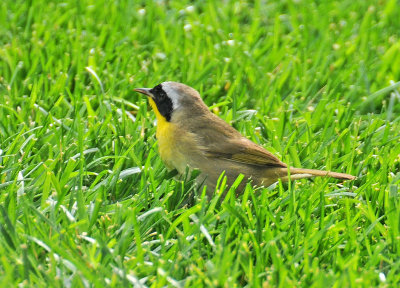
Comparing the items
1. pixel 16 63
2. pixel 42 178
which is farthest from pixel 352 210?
pixel 16 63

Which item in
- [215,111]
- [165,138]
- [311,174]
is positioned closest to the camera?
→ [311,174]

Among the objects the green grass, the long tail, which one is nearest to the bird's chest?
the green grass

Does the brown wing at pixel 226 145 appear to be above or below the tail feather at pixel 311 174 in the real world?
above

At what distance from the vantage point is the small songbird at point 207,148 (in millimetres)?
4953

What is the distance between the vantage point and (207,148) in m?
5.03

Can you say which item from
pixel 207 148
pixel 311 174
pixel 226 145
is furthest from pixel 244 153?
pixel 311 174

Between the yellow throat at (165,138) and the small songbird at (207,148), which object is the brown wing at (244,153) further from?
the yellow throat at (165,138)

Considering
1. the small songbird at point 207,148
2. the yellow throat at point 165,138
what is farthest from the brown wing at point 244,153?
the yellow throat at point 165,138

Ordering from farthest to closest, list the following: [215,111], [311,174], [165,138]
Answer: [215,111] < [165,138] < [311,174]

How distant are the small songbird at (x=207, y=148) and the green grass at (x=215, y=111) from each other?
4.5 inches

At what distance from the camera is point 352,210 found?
4.71 metres

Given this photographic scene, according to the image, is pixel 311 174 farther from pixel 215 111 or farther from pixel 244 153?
pixel 215 111

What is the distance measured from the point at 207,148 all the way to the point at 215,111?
101 centimetres

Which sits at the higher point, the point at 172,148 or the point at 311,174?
the point at 172,148
